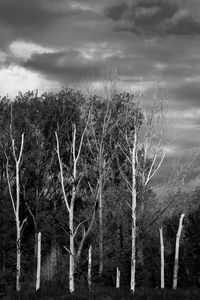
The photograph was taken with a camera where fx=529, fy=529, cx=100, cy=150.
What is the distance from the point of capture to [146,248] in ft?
108

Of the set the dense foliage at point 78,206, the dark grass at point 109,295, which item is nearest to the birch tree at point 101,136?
the dense foliage at point 78,206

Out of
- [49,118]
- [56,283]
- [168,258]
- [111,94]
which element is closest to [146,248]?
[168,258]

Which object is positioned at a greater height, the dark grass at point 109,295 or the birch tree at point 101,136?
the birch tree at point 101,136

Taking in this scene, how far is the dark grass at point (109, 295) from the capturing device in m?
20.5

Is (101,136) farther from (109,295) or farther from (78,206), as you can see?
(109,295)

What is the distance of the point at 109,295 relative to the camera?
22.5 metres

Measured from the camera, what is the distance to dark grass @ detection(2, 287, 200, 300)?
20.5 m

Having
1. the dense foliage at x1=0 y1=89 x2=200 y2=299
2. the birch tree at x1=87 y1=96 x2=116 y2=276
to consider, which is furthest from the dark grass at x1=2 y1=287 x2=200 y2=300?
the birch tree at x1=87 y1=96 x2=116 y2=276

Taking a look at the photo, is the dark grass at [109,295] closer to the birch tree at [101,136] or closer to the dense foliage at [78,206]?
the dense foliage at [78,206]

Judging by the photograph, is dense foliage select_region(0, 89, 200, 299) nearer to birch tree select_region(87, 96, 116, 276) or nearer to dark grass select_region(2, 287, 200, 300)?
birch tree select_region(87, 96, 116, 276)

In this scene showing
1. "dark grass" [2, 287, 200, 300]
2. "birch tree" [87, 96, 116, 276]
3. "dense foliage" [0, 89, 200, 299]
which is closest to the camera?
"dark grass" [2, 287, 200, 300]

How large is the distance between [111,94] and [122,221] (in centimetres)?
868

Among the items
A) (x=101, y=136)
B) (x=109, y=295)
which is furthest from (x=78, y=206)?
(x=109, y=295)

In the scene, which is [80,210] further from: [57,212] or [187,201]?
[187,201]
